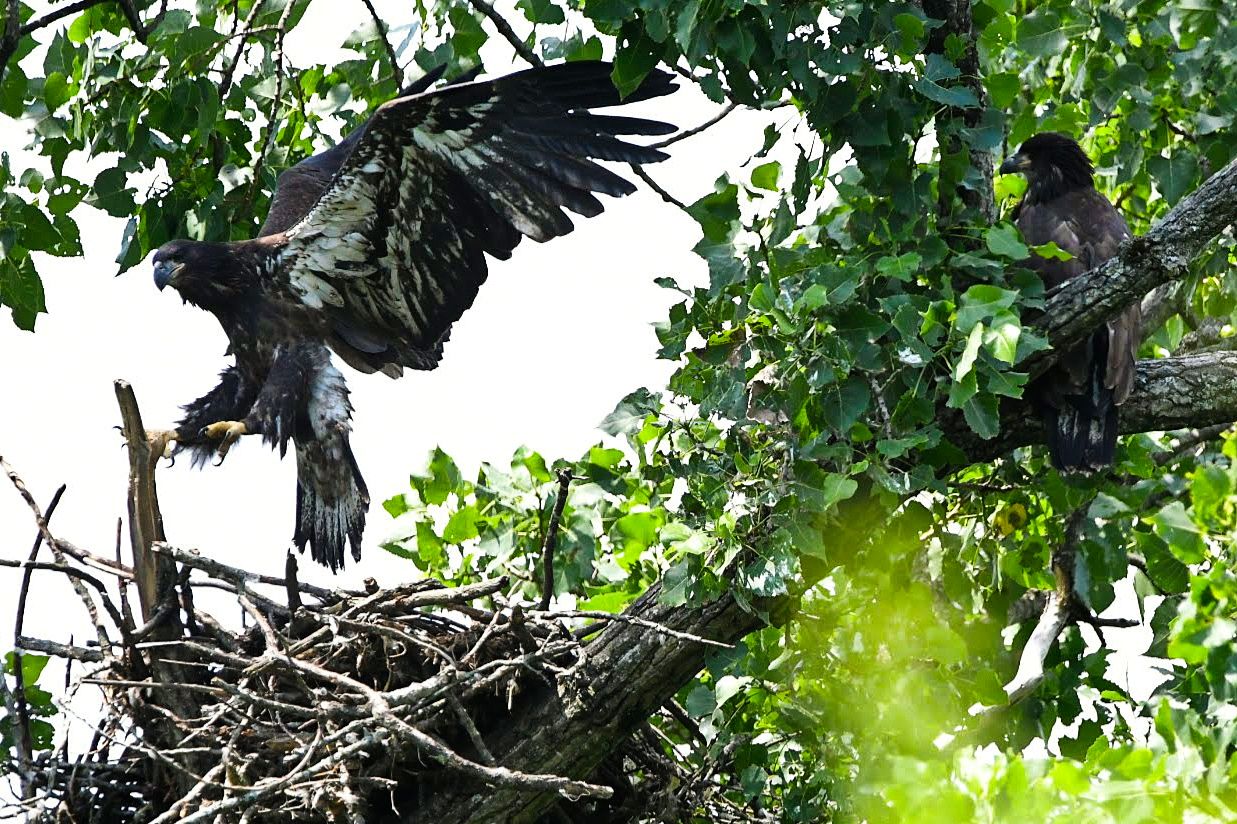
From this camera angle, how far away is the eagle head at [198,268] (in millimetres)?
5938

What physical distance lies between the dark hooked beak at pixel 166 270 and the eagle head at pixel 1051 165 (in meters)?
3.14

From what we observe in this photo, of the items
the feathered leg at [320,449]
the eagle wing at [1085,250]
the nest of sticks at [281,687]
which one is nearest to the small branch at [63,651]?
the nest of sticks at [281,687]

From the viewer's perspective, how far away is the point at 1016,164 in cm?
591

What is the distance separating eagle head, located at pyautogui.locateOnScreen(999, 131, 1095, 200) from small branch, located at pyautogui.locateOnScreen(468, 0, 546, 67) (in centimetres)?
173

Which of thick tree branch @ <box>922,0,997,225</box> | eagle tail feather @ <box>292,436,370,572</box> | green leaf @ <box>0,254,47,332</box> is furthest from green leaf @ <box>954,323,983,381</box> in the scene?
eagle tail feather @ <box>292,436,370,572</box>

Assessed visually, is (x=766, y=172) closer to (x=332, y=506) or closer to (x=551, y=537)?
(x=551, y=537)

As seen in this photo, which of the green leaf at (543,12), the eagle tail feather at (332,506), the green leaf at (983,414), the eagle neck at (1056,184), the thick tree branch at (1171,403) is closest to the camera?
the green leaf at (983,414)

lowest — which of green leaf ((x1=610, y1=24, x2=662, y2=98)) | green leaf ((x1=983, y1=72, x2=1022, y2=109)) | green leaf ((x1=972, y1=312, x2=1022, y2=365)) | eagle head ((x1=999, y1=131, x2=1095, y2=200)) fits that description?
green leaf ((x1=972, y1=312, x2=1022, y2=365))

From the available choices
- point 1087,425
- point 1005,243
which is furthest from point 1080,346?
point 1005,243

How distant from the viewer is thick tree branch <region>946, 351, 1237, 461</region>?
438 centimetres

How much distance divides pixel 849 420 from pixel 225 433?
2941mm

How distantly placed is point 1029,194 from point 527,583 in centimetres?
229

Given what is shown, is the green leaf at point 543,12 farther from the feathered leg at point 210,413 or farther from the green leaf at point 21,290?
the feathered leg at point 210,413

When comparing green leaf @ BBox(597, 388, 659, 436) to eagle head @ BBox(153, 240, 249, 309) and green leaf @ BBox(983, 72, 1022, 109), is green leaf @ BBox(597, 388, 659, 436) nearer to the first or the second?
green leaf @ BBox(983, 72, 1022, 109)
